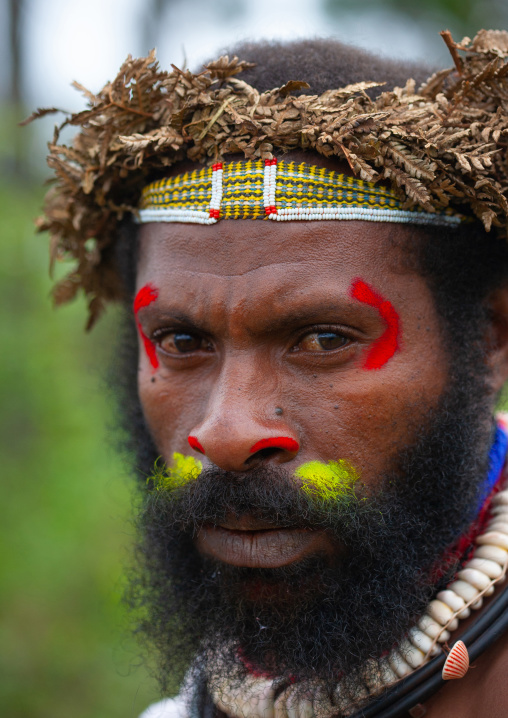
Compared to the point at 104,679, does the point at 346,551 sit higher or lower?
higher

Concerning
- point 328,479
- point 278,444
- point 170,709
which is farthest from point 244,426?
point 170,709

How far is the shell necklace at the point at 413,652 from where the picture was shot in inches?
90.6

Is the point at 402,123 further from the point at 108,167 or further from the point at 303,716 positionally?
the point at 303,716

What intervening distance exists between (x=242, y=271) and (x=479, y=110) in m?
0.95

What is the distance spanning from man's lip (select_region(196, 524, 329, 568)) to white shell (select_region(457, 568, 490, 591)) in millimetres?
467

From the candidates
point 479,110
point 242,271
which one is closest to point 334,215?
point 242,271

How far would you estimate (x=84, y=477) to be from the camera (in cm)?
782

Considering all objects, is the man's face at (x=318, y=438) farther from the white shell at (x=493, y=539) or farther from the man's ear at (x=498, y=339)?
the man's ear at (x=498, y=339)

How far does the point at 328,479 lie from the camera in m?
2.30

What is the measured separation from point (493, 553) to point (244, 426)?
96cm

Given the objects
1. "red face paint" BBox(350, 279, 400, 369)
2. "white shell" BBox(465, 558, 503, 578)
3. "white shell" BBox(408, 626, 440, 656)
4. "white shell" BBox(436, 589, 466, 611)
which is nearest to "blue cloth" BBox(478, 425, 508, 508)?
"white shell" BBox(465, 558, 503, 578)

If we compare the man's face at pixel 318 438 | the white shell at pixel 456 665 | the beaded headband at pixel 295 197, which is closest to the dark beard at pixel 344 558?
the man's face at pixel 318 438

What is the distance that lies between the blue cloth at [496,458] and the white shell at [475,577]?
297mm

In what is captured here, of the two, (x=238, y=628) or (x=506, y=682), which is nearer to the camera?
(x=506, y=682)
